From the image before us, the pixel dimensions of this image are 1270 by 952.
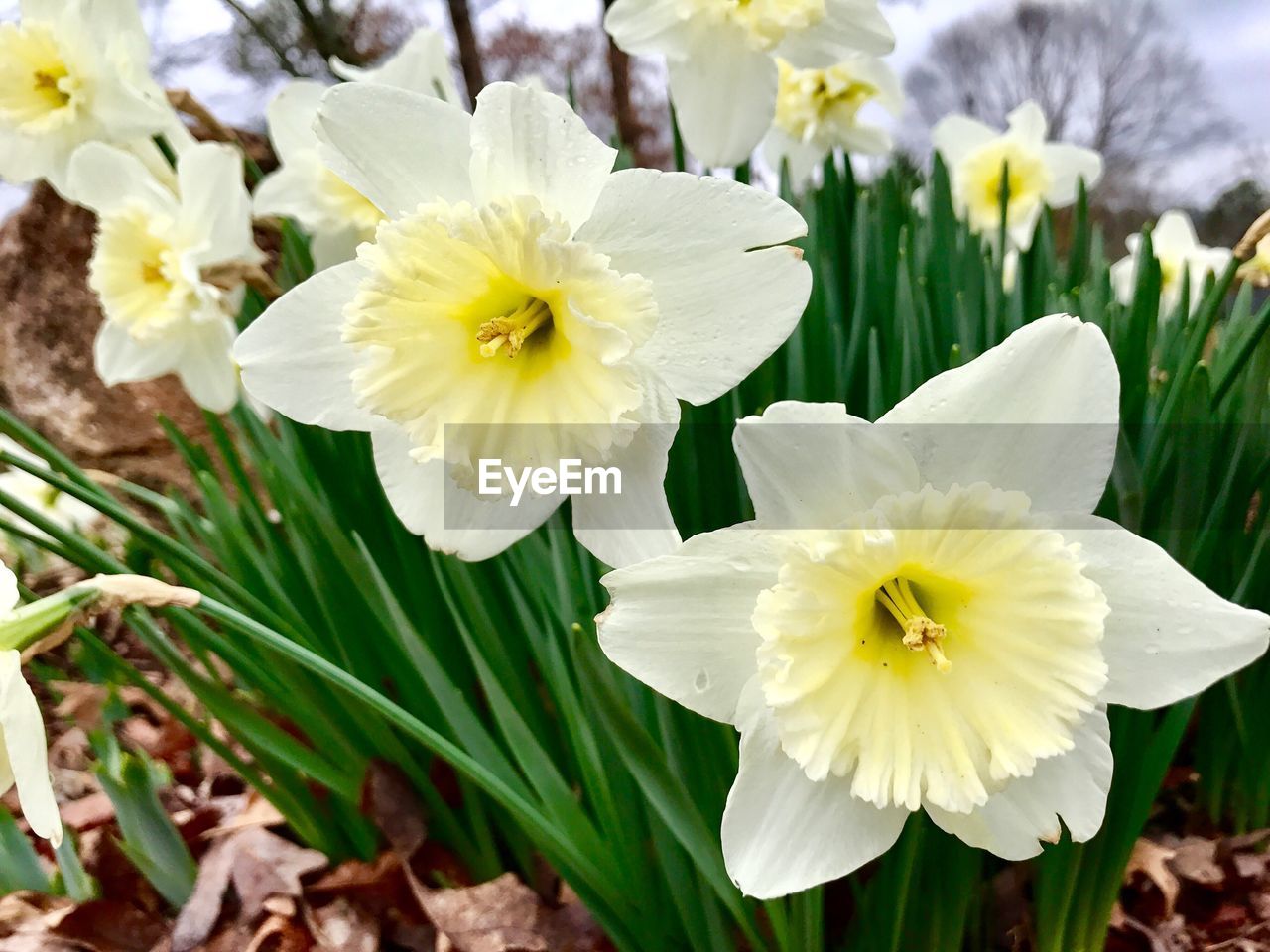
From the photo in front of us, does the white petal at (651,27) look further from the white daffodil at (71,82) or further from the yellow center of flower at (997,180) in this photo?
the yellow center of flower at (997,180)

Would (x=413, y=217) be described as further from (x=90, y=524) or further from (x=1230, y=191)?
(x=1230, y=191)

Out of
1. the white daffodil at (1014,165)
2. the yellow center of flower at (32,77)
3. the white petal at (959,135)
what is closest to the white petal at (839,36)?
the yellow center of flower at (32,77)

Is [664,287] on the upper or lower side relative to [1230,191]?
upper

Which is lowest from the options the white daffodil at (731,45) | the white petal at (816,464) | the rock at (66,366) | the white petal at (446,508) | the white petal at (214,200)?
the rock at (66,366)

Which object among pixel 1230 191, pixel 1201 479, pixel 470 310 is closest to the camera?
pixel 470 310

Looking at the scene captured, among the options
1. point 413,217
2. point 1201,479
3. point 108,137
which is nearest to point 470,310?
point 413,217

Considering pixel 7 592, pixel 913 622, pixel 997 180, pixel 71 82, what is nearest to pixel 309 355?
pixel 7 592

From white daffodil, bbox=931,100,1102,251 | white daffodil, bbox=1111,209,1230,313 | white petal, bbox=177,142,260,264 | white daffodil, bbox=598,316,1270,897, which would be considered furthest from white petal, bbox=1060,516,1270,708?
white daffodil, bbox=1111,209,1230,313

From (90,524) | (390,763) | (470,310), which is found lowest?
(90,524)
